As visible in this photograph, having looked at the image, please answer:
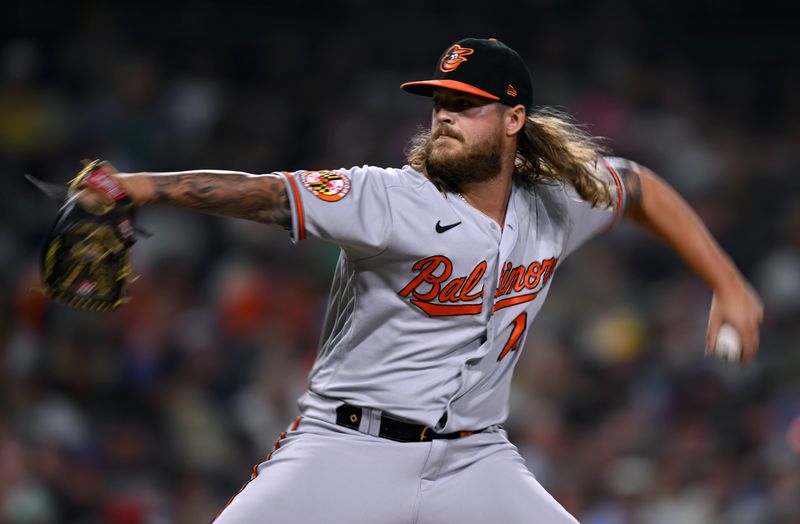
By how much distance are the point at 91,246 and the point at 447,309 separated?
98 cm

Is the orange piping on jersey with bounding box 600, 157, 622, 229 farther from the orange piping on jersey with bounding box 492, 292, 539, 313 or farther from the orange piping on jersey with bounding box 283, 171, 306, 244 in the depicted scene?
the orange piping on jersey with bounding box 283, 171, 306, 244

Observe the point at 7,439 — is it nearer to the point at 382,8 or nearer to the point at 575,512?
the point at 575,512

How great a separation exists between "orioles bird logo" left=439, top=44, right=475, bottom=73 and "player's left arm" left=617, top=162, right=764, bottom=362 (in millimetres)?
699

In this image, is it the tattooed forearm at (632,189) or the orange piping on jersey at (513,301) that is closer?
the orange piping on jersey at (513,301)

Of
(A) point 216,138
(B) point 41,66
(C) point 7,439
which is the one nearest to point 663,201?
(C) point 7,439

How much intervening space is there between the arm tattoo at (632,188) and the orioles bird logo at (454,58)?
2.29 feet

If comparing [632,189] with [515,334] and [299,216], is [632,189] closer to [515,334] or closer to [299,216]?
[515,334]

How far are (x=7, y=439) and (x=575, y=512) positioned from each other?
9.61ft

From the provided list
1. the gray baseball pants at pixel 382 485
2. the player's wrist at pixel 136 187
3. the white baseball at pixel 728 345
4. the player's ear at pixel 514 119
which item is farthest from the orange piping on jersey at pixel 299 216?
the white baseball at pixel 728 345

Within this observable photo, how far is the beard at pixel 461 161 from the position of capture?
9.84 feet

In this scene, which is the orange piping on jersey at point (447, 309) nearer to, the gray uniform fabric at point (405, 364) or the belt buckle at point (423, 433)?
the gray uniform fabric at point (405, 364)

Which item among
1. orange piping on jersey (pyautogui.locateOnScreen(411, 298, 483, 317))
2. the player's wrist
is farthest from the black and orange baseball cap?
the player's wrist

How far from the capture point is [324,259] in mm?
6848

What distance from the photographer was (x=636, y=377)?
6488mm
